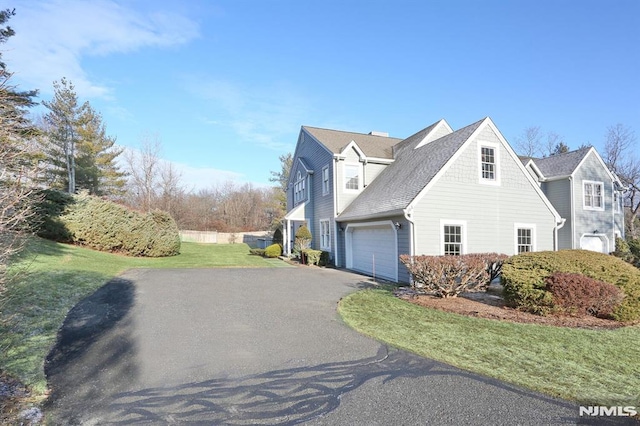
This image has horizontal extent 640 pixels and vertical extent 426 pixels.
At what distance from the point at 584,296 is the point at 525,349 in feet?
11.7

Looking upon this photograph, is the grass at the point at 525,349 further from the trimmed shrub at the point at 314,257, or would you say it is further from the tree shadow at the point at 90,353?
the trimmed shrub at the point at 314,257

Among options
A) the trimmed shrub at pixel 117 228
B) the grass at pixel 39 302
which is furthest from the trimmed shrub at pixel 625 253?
the trimmed shrub at pixel 117 228

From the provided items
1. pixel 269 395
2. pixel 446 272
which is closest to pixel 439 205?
pixel 446 272

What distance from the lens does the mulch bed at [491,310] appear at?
757 cm

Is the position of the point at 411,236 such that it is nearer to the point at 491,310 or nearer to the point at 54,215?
the point at 491,310

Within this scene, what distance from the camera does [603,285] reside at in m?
8.02

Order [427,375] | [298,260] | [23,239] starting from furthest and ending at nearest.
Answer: [298,260] → [23,239] → [427,375]

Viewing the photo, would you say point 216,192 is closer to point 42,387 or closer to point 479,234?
point 479,234

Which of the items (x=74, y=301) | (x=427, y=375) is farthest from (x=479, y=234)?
(x=74, y=301)

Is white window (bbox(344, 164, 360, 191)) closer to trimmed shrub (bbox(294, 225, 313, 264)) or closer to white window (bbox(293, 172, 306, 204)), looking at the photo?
trimmed shrub (bbox(294, 225, 313, 264))

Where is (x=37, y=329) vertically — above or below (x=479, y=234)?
below

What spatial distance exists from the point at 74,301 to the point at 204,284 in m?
3.92

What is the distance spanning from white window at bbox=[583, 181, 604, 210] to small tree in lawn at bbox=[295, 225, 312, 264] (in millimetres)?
16175

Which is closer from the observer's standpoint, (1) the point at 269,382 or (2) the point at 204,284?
(1) the point at 269,382
